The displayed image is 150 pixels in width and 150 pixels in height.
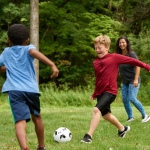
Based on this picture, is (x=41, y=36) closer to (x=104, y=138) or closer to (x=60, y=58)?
(x=60, y=58)

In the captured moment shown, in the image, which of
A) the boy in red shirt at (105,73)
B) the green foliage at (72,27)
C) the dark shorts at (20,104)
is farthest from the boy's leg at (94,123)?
the green foliage at (72,27)

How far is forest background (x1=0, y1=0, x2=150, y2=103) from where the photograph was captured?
14.6 meters

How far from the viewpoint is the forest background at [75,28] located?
1463 centimetres

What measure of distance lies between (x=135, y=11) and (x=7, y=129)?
1641 cm

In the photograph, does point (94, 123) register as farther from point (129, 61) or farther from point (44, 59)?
point (44, 59)

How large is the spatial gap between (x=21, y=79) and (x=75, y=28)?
12053 millimetres

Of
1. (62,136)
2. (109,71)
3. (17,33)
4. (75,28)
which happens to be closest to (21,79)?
(17,33)

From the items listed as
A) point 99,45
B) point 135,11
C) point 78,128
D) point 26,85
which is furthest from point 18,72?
point 135,11

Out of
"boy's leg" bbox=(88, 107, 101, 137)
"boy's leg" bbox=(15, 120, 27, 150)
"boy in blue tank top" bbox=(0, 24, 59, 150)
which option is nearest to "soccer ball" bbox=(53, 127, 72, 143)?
"boy's leg" bbox=(88, 107, 101, 137)

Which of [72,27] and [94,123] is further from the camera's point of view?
[72,27]

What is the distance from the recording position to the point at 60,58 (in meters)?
17.6

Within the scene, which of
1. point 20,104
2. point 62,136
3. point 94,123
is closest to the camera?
point 20,104

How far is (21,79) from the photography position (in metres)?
2.98

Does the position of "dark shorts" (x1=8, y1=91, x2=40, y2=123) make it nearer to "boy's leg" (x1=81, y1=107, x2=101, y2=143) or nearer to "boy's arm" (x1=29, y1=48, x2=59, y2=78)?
"boy's arm" (x1=29, y1=48, x2=59, y2=78)
